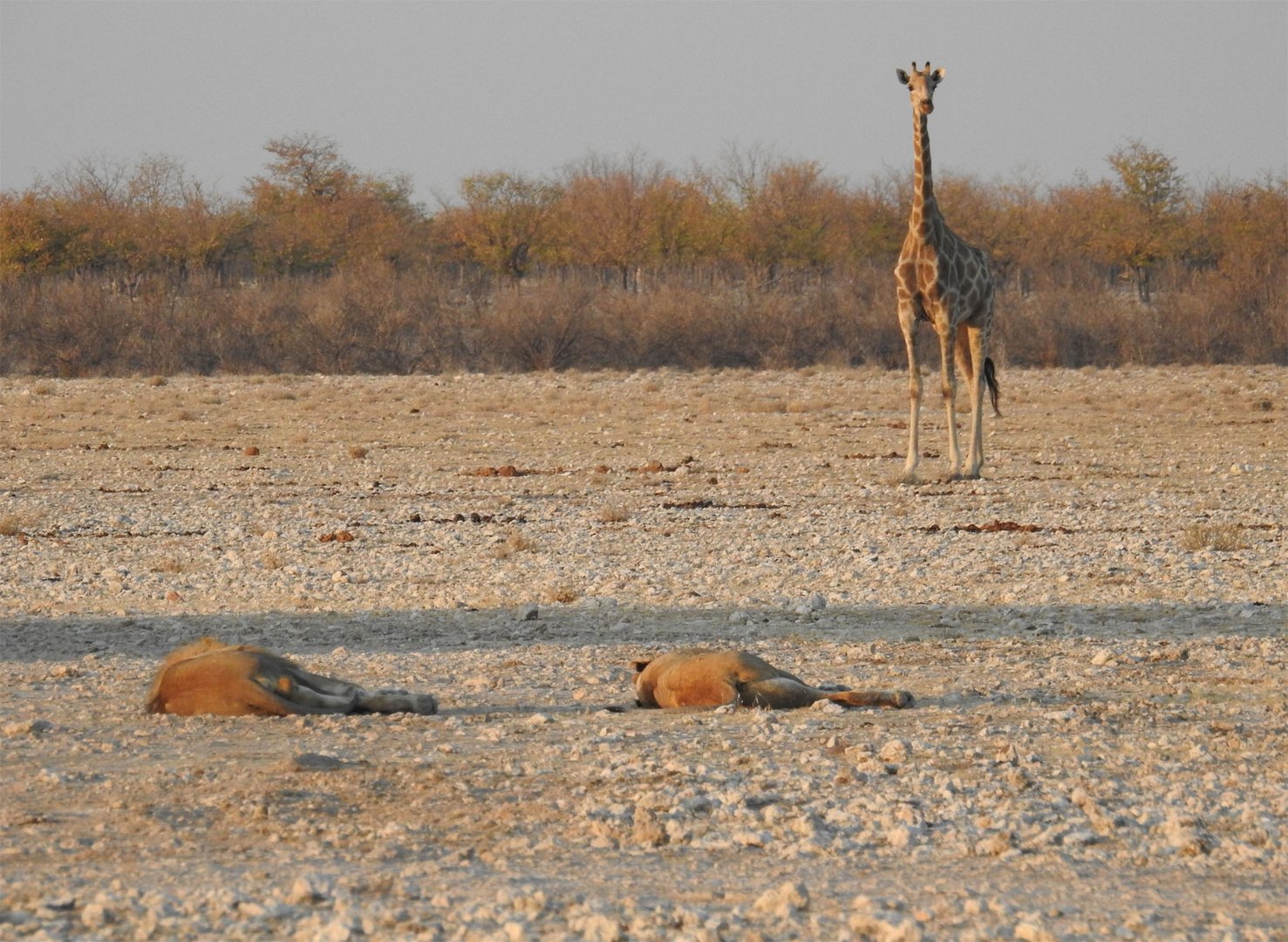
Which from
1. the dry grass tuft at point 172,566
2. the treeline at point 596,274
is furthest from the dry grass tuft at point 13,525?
the treeline at point 596,274

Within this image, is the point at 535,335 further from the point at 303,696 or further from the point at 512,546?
the point at 303,696

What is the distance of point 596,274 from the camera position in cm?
5506

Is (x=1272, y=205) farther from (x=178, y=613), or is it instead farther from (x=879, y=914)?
(x=879, y=914)

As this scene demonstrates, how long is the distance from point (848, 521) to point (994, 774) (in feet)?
25.8

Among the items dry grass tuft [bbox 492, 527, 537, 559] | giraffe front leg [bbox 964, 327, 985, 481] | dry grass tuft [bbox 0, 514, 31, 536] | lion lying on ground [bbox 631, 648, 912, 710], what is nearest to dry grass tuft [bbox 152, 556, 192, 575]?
dry grass tuft [bbox 0, 514, 31, 536]

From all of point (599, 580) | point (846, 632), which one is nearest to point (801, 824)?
point (846, 632)

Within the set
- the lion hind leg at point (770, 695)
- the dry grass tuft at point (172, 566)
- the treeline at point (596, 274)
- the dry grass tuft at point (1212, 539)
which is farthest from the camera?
the treeline at point (596, 274)

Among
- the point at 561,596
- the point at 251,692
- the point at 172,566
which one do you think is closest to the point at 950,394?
the point at 561,596

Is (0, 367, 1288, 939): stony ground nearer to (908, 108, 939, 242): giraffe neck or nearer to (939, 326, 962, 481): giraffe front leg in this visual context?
(939, 326, 962, 481): giraffe front leg

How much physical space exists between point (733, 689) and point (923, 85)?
36.8ft

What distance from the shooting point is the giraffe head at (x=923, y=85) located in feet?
55.1

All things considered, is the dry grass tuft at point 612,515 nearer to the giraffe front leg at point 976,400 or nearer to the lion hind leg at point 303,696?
the giraffe front leg at point 976,400

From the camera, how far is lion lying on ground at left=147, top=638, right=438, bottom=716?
664 cm

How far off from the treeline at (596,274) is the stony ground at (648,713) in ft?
64.1
